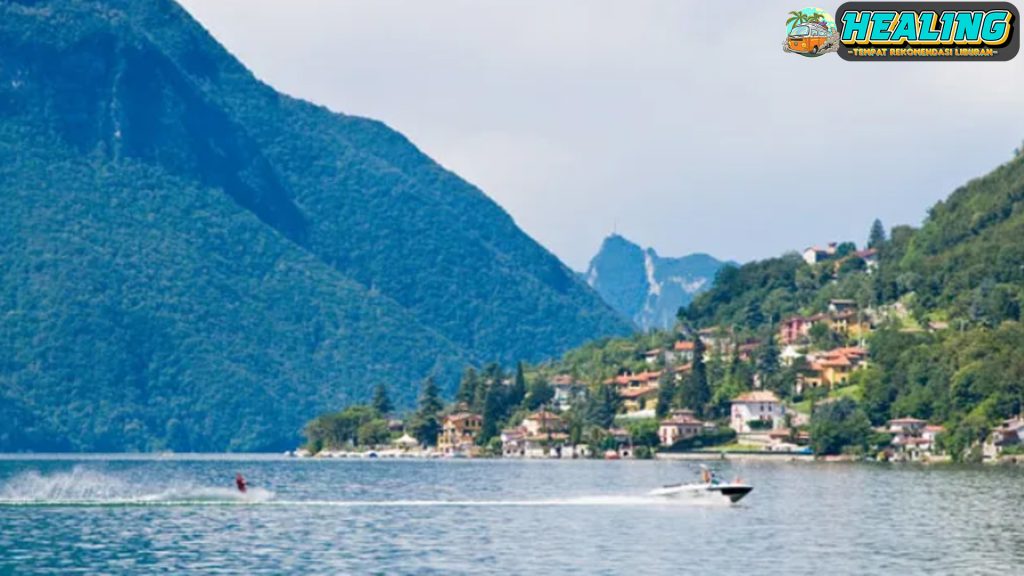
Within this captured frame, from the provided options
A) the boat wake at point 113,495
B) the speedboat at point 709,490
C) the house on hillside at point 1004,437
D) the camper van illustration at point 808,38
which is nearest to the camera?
the camper van illustration at point 808,38

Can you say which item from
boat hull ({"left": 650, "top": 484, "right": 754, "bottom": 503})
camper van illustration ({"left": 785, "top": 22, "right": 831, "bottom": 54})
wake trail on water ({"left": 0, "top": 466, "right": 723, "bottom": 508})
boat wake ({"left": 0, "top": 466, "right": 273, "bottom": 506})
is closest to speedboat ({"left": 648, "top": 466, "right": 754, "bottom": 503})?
boat hull ({"left": 650, "top": 484, "right": 754, "bottom": 503})

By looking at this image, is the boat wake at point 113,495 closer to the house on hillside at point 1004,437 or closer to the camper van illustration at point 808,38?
the camper van illustration at point 808,38

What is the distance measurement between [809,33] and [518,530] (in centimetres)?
2894

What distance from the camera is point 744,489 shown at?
112688mm


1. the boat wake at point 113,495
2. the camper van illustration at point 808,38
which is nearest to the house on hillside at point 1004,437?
the boat wake at point 113,495

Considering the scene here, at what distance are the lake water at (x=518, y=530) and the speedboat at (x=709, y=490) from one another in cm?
82

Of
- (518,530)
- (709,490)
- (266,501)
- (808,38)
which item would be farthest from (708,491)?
(808,38)

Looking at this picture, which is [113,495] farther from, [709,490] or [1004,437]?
[1004,437]

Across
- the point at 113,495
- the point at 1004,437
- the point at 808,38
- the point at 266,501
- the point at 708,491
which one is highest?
the point at 808,38

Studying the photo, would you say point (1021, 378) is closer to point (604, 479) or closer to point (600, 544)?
point (604, 479)

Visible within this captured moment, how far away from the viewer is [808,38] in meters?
99.6

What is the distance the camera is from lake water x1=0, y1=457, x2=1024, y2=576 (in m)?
78.6

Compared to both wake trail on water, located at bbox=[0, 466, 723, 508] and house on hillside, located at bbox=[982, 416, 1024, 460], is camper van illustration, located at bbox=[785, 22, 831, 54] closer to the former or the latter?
wake trail on water, located at bbox=[0, 466, 723, 508]

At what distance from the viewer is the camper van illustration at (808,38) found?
98.7 meters
